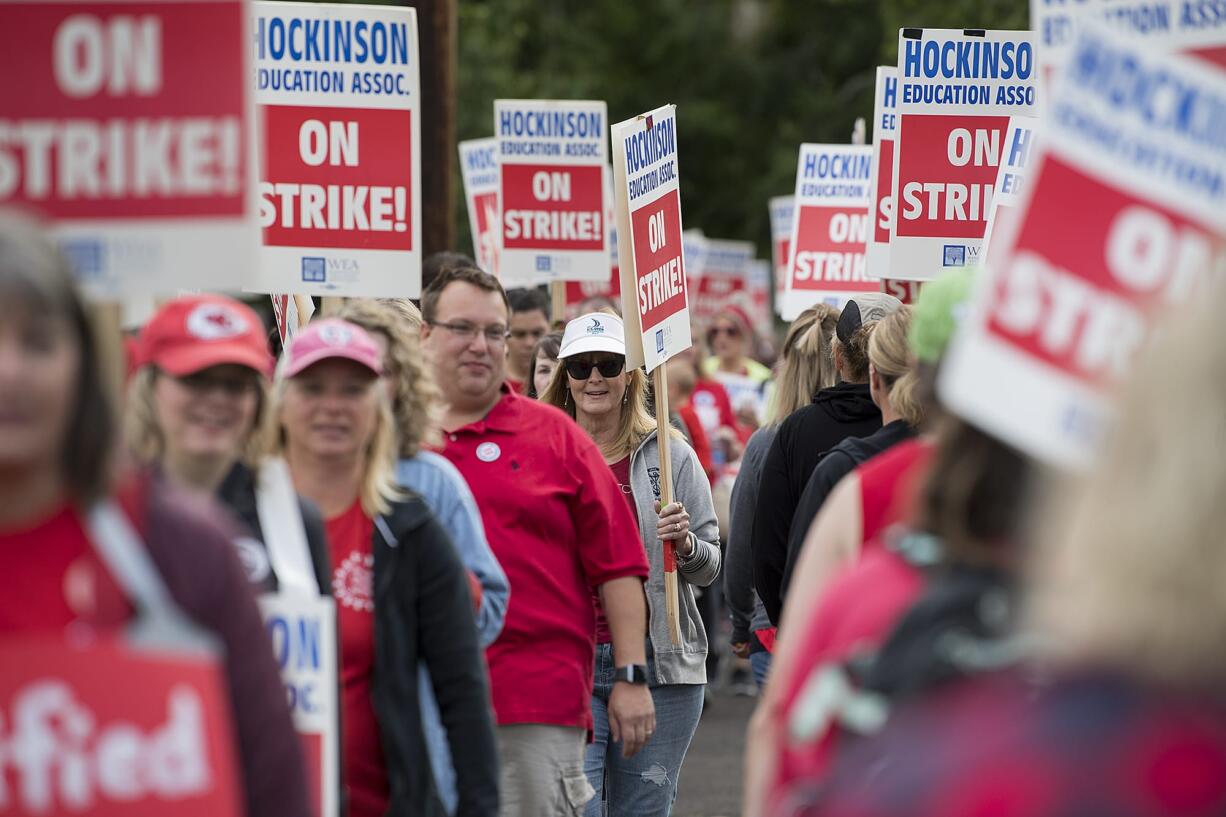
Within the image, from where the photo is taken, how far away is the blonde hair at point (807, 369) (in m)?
8.18

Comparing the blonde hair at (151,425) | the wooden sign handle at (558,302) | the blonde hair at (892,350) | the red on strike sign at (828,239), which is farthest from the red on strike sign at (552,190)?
the blonde hair at (151,425)

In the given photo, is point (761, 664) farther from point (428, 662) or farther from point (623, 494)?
point (428, 662)

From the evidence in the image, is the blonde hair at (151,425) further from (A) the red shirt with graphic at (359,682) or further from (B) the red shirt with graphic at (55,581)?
(B) the red shirt with graphic at (55,581)

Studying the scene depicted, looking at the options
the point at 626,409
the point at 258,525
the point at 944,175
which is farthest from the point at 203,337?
the point at 944,175

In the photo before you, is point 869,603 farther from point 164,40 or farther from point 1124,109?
point 164,40

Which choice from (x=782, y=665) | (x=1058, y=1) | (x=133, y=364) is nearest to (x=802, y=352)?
(x=1058, y=1)

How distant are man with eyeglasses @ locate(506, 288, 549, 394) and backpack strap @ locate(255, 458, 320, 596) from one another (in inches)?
237

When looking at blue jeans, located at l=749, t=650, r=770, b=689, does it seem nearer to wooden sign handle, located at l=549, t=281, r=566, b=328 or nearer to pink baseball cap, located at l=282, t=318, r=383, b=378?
wooden sign handle, located at l=549, t=281, r=566, b=328

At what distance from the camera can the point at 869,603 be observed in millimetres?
2719

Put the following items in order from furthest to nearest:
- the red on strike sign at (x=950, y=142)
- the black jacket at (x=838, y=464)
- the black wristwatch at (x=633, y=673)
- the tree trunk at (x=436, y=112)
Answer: the tree trunk at (x=436, y=112) < the red on strike sign at (x=950, y=142) < the black wristwatch at (x=633, y=673) < the black jacket at (x=838, y=464)

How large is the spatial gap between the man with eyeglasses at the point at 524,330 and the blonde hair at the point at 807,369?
2236mm

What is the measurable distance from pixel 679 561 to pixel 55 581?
4.86 meters

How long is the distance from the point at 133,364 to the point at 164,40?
1094mm

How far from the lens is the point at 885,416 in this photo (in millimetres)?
5598
